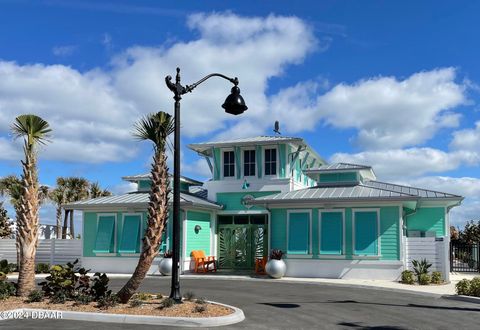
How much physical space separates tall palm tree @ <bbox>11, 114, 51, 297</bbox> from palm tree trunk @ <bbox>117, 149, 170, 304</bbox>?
2.70m

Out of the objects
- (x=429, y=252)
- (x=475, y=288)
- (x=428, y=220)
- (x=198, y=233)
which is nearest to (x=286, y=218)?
(x=198, y=233)

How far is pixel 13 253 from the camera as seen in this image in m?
27.8

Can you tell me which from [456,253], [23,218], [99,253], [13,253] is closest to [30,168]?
[23,218]

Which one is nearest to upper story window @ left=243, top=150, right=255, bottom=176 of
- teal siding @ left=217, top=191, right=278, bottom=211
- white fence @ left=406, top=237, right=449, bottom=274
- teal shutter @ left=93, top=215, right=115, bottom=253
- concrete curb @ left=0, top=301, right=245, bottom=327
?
teal siding @ left=217, top=191, right=278, bottom=211

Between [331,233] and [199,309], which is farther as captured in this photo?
[331,233]

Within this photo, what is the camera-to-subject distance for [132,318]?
1039 cm

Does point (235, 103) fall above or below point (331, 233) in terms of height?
above

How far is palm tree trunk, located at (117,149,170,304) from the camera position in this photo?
1159 centimetres

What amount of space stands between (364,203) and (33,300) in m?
13.9

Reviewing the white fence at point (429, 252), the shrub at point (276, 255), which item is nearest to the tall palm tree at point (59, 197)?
the shrub at point (276, 255)

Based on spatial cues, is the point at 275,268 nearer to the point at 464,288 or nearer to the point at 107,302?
the point at 464,288

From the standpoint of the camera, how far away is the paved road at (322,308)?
10.4 m

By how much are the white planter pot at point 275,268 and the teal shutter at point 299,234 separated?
109 cm

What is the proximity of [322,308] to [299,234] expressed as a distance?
9670 mm
